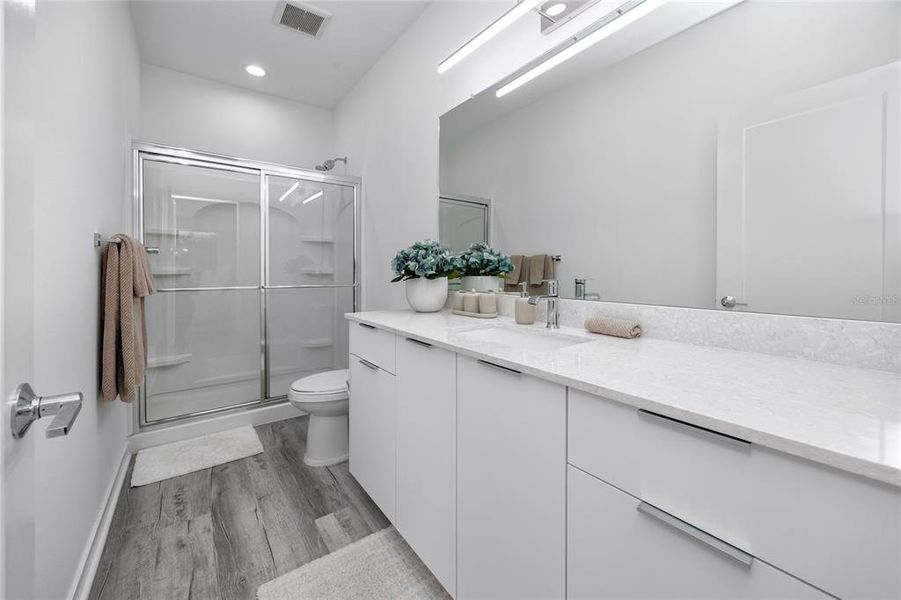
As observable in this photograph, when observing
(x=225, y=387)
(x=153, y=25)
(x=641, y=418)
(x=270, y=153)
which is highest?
(x=153, y=25)

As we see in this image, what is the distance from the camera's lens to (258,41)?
253cm

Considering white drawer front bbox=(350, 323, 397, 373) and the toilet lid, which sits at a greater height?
white drawer front bbox=(350, 323, 397, 373)

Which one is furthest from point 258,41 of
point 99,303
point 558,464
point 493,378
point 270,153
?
point 558,464

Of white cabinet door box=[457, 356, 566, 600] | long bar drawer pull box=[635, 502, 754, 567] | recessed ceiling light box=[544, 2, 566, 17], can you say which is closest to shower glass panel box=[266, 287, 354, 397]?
white cabinet door box=[457, 356, 566, 600]

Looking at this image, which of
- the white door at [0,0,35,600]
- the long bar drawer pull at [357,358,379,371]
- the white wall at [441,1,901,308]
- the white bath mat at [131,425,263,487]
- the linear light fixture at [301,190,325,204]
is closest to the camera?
the white door at [0,0,35,600]

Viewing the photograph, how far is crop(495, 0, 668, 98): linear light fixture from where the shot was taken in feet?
4.05

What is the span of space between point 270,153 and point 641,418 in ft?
11.7

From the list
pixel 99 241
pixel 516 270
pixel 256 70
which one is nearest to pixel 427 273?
pixel 516 270

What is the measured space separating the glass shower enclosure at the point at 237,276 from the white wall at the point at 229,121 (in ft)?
1.93

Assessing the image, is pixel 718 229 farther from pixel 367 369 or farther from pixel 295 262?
pixel 295 262

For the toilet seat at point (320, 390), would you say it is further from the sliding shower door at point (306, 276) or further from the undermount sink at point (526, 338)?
the undermount sink at point (526, 338)

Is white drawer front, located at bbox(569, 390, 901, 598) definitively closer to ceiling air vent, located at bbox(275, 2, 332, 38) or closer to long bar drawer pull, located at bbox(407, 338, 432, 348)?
long bar drawer pull, located at bbox(407, 338, 432, 348)

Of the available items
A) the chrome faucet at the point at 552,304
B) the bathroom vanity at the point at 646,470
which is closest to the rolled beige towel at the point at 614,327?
the bathroom vanity at the point at 646,470

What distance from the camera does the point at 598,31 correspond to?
1.37 m
